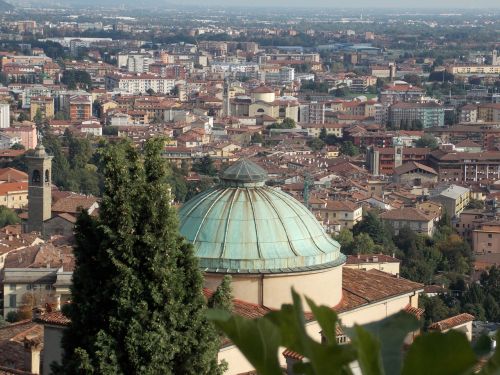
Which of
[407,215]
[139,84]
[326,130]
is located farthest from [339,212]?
[139,84]

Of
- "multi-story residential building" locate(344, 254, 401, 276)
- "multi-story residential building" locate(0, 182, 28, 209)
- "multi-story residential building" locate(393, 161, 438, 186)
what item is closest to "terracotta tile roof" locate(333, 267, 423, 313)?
"multi-story residential building" locate(344, 254, 401, 276)

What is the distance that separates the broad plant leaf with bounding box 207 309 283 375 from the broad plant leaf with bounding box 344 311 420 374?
81mm

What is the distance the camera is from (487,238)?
24.1 metres

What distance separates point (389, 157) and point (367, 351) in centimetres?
3502

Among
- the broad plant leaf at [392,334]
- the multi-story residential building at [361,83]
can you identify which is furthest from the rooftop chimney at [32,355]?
the multi-story residential building at [361,83]

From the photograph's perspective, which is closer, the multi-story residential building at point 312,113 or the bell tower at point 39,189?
the bell tower at point 39,189

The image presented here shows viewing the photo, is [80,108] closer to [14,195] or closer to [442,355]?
[14,195]

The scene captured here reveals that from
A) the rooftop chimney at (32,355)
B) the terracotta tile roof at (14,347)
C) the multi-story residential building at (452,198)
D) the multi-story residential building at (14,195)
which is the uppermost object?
the rooftop chimney at (32,355)

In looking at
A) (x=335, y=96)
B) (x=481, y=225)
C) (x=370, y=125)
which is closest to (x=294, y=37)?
(x=335, y=96)

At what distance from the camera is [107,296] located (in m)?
3.79

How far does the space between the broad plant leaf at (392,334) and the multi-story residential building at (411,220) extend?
2341 cm

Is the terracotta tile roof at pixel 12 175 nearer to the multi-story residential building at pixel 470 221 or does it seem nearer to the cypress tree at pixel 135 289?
the multi-story residential building at pixel 470 221

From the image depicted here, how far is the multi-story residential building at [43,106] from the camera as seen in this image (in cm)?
4856

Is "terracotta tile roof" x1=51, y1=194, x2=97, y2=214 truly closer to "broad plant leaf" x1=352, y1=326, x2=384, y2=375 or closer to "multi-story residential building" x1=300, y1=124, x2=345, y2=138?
"broad plant leaf" x1=352, y1=326, x2=384, y2=375
